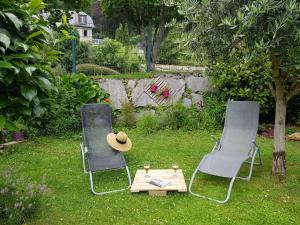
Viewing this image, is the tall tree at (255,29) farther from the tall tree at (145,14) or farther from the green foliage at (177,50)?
the tall tree at (145,14)

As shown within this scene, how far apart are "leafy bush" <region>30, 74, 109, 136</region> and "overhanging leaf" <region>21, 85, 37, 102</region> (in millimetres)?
5080

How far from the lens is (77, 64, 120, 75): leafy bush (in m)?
10.2

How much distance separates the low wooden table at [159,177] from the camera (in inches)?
189

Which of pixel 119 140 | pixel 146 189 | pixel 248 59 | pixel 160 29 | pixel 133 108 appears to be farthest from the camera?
pixel 160 29

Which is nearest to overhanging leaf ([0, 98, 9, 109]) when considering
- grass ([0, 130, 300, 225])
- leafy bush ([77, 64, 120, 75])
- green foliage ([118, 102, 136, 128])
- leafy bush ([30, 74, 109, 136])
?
grass ([0, 130, 300, 225])

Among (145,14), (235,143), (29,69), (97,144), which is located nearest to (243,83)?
(235,143)

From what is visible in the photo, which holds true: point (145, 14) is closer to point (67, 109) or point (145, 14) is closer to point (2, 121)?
point (67, 109)

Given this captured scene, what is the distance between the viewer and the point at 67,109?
800cm

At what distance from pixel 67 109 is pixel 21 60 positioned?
18.0ft

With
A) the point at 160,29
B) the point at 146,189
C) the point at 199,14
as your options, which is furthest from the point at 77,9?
the point at 160,29

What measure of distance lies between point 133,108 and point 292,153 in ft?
13.3

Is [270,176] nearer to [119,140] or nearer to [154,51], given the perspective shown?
[119,140]

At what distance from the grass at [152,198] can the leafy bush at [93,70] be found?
3.53 meters

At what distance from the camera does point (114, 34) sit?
1146 centimetres
